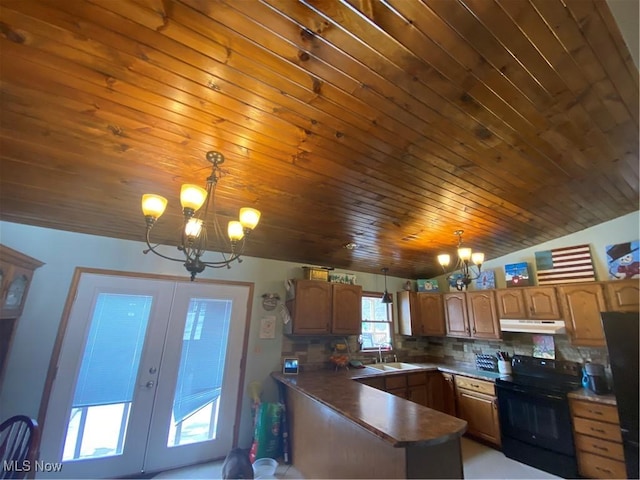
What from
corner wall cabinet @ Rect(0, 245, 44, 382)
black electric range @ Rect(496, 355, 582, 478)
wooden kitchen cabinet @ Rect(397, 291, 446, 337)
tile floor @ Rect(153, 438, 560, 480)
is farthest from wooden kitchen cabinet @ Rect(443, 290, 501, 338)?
corner wall cabinet @ Rect(0, 245, 44, 382)

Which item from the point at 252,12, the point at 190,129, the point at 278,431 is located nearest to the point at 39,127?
the point at 190,129

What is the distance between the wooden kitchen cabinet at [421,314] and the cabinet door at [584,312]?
1.63 meters

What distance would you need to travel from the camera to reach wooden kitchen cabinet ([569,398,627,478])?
2496mm

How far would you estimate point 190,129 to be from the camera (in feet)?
5.59

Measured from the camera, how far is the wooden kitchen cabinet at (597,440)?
98.3 inches

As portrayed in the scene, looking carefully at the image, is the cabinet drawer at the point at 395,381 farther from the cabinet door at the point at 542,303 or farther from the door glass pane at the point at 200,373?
the door glass pane at the point at 200,373

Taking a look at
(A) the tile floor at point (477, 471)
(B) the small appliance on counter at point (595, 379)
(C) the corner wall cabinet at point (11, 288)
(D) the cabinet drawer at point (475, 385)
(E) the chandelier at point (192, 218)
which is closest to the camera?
(E) the chandelier at point (192, 218)

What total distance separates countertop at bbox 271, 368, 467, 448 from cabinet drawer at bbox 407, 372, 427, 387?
1.27 m

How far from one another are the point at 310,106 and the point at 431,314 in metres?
4.04

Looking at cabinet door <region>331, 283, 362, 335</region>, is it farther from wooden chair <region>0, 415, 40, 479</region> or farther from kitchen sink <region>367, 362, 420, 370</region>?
wooden chair <region>0, 415, 40, 479</region>

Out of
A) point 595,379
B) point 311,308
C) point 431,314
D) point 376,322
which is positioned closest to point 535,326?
point 595,379

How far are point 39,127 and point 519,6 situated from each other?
2667 millimetres

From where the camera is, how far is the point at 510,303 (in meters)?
3.69

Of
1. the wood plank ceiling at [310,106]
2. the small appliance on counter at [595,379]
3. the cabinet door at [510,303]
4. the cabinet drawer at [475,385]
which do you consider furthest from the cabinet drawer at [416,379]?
the wood plank ceiling at [310,106]
